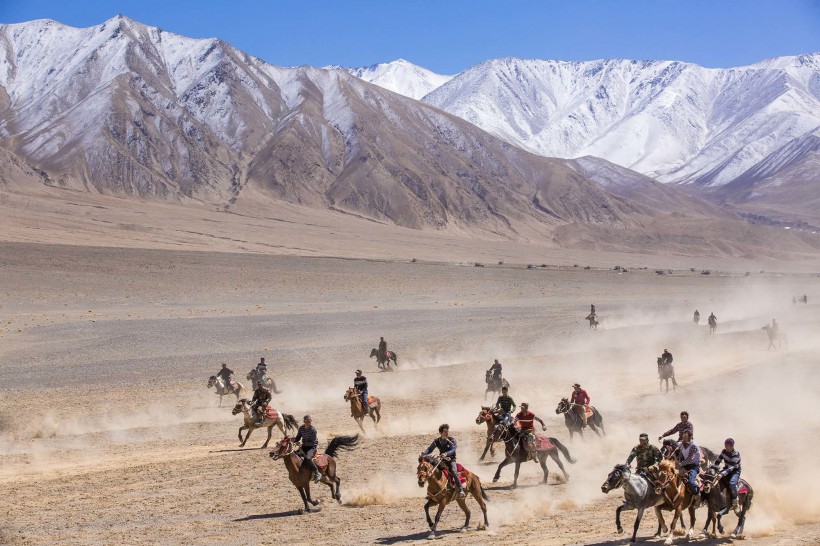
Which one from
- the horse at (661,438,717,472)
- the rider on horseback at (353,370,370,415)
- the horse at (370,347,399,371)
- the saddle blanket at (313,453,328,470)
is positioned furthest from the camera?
the horse at (370,347,399,371)

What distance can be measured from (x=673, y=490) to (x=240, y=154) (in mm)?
169650

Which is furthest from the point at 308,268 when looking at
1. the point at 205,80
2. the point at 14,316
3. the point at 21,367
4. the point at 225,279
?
the point at 205,80

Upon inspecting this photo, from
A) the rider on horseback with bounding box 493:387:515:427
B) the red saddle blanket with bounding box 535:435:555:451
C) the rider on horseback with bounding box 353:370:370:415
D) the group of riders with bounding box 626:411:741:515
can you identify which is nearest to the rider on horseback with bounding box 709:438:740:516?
the group of riders with bounding box 626:411:741:515

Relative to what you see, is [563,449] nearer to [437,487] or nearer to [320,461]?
[437,487]

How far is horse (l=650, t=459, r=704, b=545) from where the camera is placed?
14070 millimetres

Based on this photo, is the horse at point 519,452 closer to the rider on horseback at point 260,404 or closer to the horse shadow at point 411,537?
the horse shadow at point 411,537

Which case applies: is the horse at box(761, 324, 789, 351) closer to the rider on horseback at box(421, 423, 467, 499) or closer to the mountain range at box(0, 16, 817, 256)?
the rider on horseback at box(421, 423, 467, 499)

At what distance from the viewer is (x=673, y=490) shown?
14234 mm

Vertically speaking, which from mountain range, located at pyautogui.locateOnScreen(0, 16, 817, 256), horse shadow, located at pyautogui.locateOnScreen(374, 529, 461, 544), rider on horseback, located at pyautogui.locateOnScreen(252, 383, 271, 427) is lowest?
horse shadow, located at pyautogui.locateOnScreen(374, 529, 461, 544)

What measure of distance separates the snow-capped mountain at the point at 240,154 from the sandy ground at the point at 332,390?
83.3 metres

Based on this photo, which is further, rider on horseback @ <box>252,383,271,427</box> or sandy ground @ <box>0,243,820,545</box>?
rider on horseback @ <box>252,383,271,427</box>

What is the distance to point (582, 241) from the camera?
16325 centimetres

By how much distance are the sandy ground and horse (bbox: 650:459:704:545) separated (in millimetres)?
648

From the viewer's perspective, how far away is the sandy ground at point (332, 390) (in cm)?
1644
